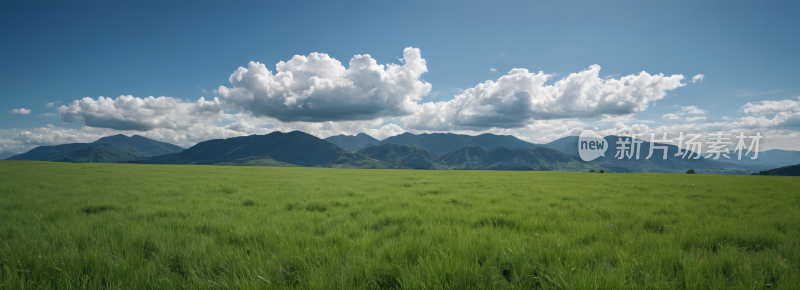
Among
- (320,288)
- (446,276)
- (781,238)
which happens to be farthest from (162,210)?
(781,238)

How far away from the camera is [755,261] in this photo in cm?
355

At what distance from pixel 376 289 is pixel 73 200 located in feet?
38.5

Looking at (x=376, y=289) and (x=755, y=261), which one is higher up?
(x=755, y=261)

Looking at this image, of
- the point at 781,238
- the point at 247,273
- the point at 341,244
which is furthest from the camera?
the point at 781,238

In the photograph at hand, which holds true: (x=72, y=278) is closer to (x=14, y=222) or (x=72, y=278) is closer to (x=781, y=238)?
(x=14, y=222)

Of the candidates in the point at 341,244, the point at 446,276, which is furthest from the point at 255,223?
the point at 446,276

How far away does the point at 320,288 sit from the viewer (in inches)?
110

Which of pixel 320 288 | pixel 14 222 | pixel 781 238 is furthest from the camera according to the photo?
pixel 14 222

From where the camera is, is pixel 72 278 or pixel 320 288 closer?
pixel 320 288

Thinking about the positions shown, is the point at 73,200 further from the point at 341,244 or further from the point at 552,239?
the point at 552,239

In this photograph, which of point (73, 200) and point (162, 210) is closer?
point (162, 210)

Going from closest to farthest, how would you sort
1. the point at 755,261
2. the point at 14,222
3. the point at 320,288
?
the point at 320,288, the point at 755,261, the point at 14,222

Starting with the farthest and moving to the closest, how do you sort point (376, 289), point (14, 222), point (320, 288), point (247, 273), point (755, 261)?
point (14, 222), point (755, 261), point (247, 273), point (376, 289), point (320, 288)

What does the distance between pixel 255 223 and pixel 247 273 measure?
2835 mm
